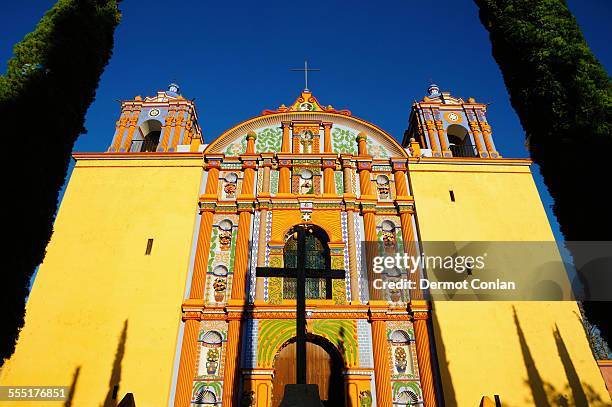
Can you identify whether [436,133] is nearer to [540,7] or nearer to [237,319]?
[540,7]

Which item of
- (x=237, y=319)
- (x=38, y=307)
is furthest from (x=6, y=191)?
(x=237, y=319)

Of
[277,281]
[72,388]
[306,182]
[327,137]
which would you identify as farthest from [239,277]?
[327,137]

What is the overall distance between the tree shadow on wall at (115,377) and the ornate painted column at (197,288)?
1.40m

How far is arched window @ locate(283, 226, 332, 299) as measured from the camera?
38.7 ft

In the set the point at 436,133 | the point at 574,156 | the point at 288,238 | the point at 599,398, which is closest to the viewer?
the point at 574,156

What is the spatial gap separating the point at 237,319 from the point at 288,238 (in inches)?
116

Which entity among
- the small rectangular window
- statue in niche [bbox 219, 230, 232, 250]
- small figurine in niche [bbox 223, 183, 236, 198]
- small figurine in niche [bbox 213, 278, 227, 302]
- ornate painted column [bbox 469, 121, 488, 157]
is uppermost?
ornate painted column [bbox 469, 121, 488, 157]

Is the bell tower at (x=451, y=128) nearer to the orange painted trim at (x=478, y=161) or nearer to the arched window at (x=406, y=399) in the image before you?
the orange painted trim at (x=478, y=161)

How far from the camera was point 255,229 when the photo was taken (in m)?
12.7

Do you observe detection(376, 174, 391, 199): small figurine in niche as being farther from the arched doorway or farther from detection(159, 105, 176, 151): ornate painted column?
detection(159, 105, 176, 151): ornate painted column

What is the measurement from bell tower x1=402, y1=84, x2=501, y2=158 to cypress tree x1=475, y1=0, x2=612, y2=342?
6.11 metres

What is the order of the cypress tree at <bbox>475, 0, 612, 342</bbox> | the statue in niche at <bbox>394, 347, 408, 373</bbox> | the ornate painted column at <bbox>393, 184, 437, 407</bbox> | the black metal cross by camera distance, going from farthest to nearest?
1. the statue in niche at <bbox>394, 347, 408, 373</bbox>
2. the ornate painted column at <bbox>393, 184, 437, 407</bbox>
3. the cypress tree at <bbox>475, 0, 612, 342</bbox>
4. the black metal cross

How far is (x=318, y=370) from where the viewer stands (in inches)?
425

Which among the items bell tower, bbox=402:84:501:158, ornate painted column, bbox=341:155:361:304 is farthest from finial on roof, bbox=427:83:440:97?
ornate painted column, bbox=341:155:361:304
